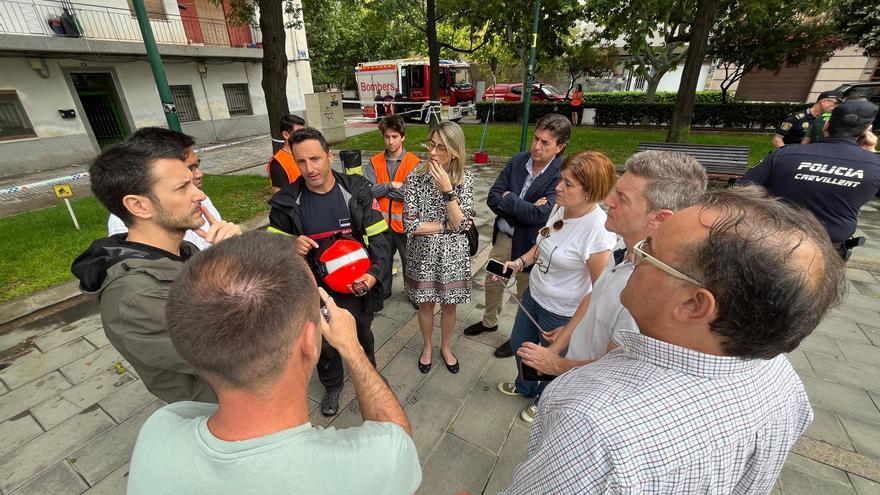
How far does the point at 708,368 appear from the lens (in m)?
0.96

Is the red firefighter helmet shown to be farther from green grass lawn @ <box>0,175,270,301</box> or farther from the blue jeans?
Result: green grass lawn @ <box>0,175,270,301</box>

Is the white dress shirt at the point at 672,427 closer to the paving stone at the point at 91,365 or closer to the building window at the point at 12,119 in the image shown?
the paving stone at the point at 91,365

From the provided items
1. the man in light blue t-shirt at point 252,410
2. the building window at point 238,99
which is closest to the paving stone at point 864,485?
the man in light blue t-shirt at point 252,410

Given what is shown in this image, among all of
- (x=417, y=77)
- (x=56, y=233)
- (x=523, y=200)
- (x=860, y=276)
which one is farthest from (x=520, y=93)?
(x=56, y=233)

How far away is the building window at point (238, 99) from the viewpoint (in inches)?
645

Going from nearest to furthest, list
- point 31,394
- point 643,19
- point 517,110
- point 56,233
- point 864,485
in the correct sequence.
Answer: point 864,485 → point 31,394 → point 56,233 → point 643,19 → point 517,110

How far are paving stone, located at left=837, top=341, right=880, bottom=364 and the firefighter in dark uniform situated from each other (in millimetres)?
4401

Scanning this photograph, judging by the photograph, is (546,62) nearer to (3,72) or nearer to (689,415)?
(689,415)

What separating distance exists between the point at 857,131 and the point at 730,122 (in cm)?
1403

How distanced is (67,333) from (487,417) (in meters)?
4.57

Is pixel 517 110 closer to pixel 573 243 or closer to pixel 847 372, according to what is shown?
pixel 847 372

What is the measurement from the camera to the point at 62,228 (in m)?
6.20

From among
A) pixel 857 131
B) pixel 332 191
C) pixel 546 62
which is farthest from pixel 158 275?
pixel 546 62

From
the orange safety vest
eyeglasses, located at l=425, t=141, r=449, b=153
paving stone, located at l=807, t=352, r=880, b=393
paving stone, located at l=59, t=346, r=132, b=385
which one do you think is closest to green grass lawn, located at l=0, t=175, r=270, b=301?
paving stone, located at l=59, t=346, r=132, b=385
